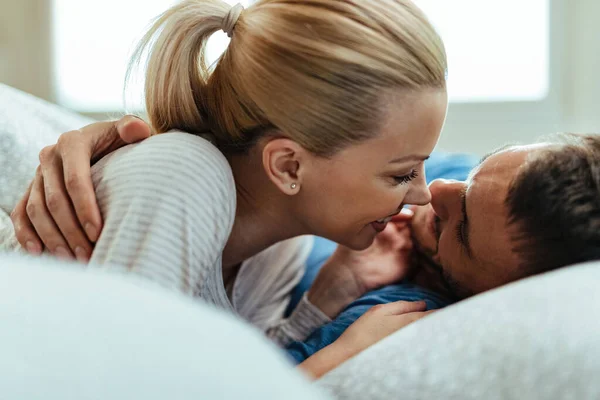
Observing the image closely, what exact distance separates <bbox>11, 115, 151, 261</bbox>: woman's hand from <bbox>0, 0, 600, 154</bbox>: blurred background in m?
1.45

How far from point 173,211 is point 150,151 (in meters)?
0.11

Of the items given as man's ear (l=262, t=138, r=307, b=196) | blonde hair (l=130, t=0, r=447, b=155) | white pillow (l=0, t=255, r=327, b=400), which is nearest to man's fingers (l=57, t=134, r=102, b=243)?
blonde hair (l=130, t=0, r=447, b=155)

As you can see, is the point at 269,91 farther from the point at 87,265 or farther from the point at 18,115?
the point at 18,115

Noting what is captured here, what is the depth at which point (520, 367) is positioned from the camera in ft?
1.83

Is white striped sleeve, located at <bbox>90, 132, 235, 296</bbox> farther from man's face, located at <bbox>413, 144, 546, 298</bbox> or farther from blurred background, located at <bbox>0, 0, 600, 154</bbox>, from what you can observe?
blurred background, located at <bbox>0, 0, 600, 154</bbox>

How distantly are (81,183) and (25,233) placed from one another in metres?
0.12

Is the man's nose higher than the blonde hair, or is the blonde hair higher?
the blonde hair

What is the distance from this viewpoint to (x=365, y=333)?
2.97 feet

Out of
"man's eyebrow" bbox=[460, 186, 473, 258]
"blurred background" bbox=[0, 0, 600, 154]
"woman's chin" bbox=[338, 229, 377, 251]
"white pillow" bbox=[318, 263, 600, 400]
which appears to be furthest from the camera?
"blurred background" bbox=[0, 0, 600, 154]

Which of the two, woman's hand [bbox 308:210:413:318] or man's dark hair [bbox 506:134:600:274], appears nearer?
man's dark hair [bbox 506:134:600:274]

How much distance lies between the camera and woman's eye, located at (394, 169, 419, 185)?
1.05m

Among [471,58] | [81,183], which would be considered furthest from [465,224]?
[471,58]

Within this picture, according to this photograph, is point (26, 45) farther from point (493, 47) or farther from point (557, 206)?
point (557, 206)

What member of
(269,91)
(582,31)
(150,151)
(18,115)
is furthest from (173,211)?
(582,31)
